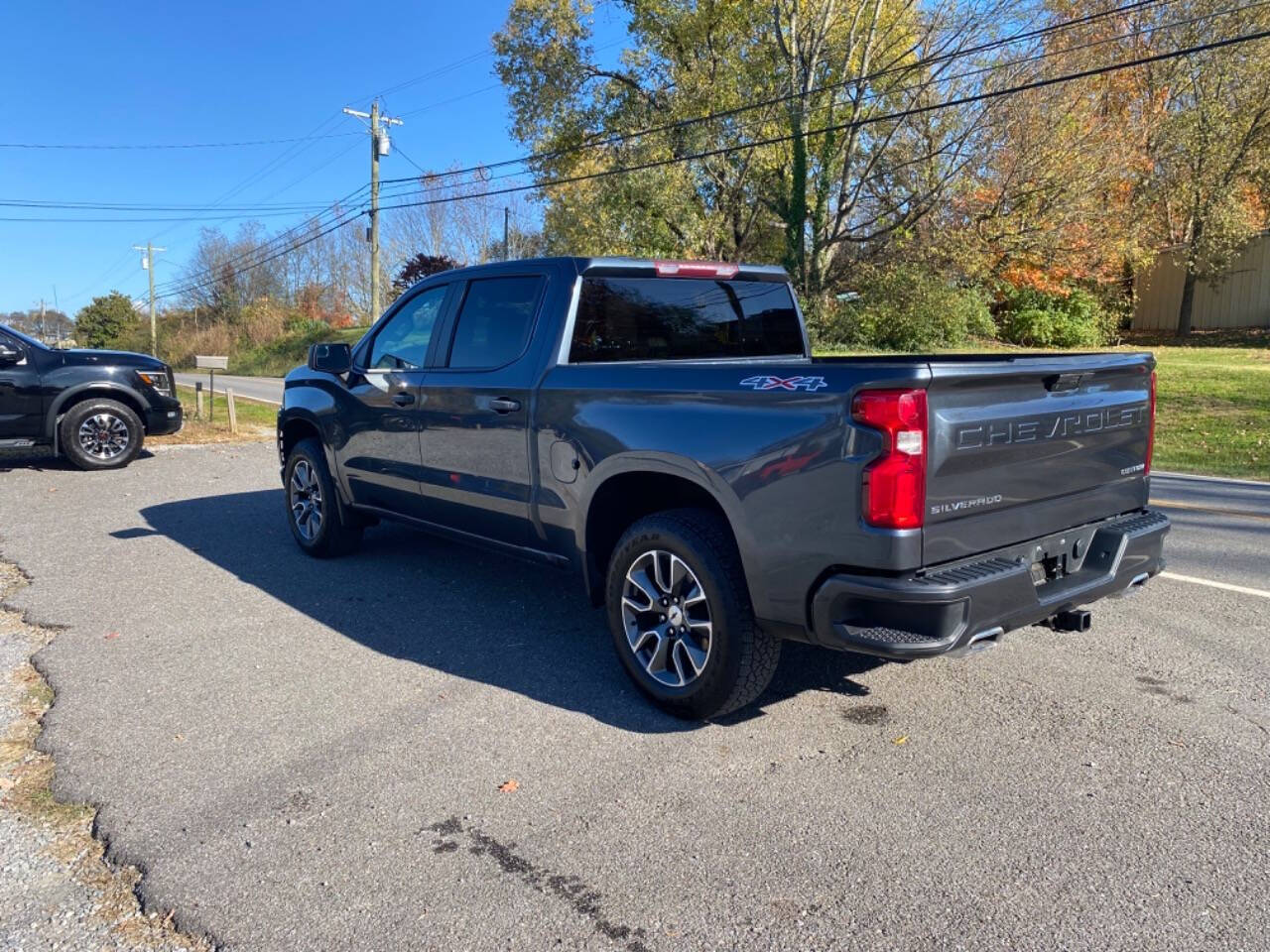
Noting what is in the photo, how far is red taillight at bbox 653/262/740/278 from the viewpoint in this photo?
484 cm

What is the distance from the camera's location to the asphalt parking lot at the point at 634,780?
266 cm

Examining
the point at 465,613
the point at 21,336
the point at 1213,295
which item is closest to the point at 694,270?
the point at 465,613

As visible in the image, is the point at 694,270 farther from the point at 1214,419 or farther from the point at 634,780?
the point at 1214,419

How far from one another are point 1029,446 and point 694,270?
2.11m

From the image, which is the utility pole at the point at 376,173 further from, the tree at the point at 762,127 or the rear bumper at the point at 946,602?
the rear bumper at the point at 946,602

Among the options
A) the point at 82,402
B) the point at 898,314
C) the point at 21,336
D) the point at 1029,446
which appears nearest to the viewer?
the point at 1029,446

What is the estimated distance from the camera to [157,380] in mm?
11258

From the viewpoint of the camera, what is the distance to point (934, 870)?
2.84 m

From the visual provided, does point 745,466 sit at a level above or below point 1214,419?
above

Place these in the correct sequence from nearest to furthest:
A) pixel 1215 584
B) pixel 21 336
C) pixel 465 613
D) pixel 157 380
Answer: pixel 465 613
pixel 1215 584
pixel 21 336
pixel 157 380

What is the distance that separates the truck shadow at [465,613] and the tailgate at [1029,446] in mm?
1209

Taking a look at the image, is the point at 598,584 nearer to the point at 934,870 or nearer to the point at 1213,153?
the point at 934,870

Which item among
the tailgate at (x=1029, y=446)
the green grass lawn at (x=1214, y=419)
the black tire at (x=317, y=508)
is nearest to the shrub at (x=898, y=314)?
the green grass lawn at (x=1214, y=419)

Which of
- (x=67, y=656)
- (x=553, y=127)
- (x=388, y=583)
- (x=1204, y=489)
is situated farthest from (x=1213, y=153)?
(x=67, y=656)
